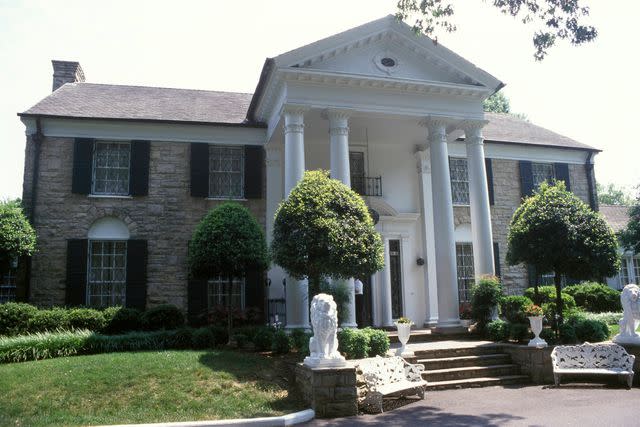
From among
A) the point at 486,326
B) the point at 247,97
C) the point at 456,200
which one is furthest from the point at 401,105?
the point at 247,97

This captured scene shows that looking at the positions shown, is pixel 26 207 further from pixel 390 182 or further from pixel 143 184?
pixel 390 182

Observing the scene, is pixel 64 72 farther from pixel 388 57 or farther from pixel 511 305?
pixel 511 305

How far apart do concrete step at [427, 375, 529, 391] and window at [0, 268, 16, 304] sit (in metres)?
12.7

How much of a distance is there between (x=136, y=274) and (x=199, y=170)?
3757 millimetres

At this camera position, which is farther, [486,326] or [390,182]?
[390,182]

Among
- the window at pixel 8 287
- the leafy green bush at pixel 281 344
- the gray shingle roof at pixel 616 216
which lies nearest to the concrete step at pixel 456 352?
the leafy green bush at pixel 281 344

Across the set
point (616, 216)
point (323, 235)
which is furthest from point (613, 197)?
point (323, 235)

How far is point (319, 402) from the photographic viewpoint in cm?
804

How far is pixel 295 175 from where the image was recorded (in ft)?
45.2

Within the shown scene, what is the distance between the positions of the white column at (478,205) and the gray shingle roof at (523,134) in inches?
147

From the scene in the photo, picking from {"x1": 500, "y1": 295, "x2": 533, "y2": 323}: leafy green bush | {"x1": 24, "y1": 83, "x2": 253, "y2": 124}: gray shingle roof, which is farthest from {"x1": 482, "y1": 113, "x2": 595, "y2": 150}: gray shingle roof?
{"x1": 24, "y1": 83, "x2": 253, "y2": 124}: gray shingle roof

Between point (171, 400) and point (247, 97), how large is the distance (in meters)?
14.6

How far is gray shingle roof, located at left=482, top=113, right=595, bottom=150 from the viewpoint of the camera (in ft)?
65.6

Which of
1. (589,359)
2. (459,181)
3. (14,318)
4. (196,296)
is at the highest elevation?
(459,181)
